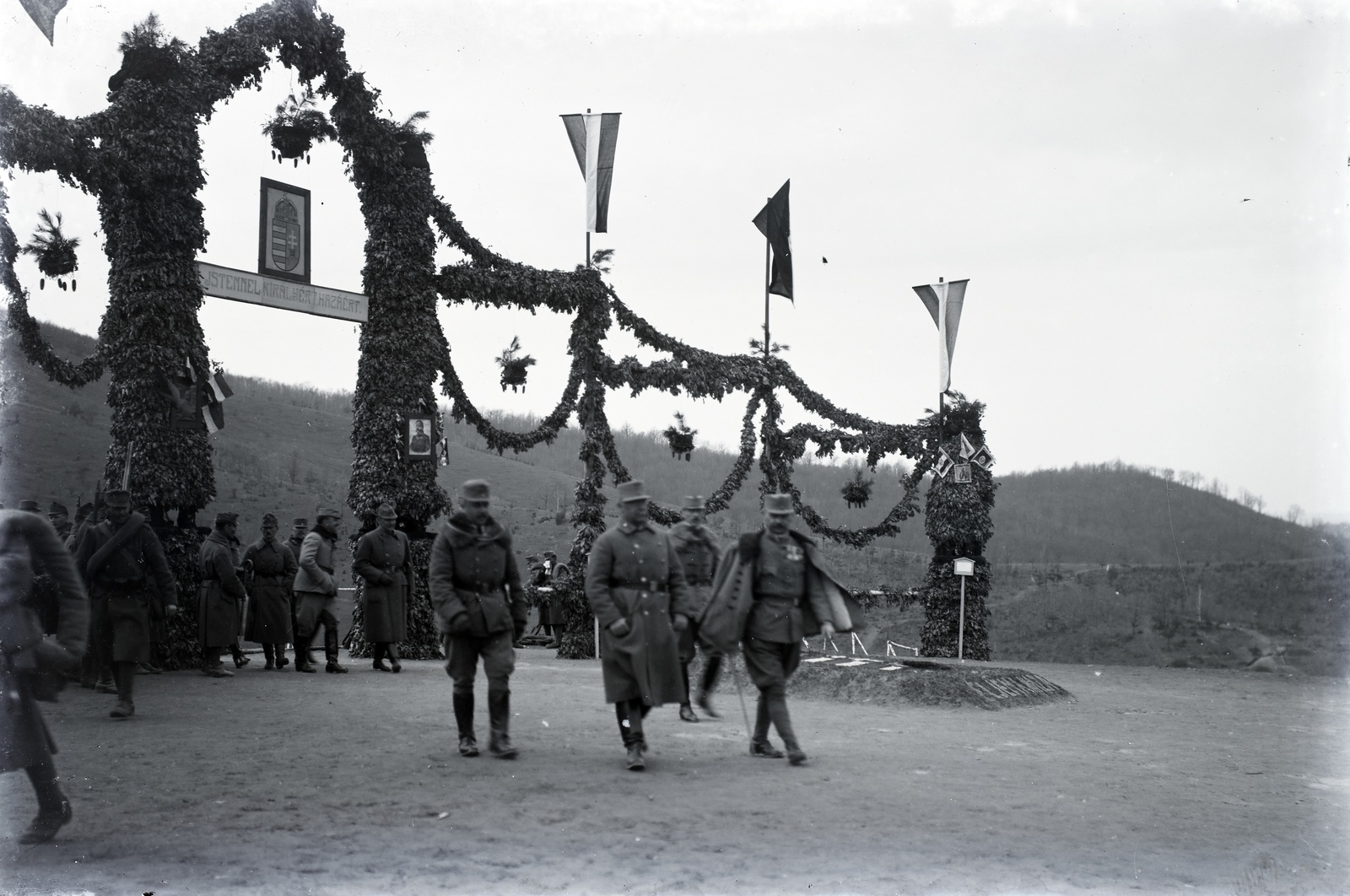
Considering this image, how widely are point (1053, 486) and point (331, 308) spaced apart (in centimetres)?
8865

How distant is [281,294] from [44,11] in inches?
237

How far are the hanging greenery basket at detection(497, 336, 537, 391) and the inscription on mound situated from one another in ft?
26.5

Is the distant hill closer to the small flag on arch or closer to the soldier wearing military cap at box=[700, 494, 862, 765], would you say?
the small flag on arch

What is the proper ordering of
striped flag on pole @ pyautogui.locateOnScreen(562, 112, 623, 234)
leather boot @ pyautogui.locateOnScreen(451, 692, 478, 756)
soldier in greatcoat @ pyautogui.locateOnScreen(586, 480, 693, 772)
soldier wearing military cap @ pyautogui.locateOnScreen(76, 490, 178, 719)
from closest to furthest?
soldier in greatcoat @ pyautogui.locateOnScreen(586, 480, 693, 772) < leather boot @ pyautogui.locateOnScreen(451, 692, 478, 756) < soldier wearing military cap @ pyautogui.locateOnScreen(76, 490, 178, 719) < striped flag on pole @ pyautogui.locateOnScreen(562, 112, 623, 234)

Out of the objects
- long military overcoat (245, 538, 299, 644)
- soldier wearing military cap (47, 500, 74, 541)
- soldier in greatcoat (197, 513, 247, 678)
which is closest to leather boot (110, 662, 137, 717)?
soldier in greatcoat (197, 513, 247, 678)

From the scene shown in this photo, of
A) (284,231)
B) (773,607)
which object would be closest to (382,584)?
(284,231)

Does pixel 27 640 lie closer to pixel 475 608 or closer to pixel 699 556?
pixel 475 608

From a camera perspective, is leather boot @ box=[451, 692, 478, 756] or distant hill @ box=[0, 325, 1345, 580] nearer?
leather boot @ box=[451, 692, 478, 756]

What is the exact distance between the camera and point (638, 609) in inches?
353

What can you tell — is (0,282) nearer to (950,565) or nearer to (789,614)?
(789,614)

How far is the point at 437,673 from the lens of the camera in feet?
53.5

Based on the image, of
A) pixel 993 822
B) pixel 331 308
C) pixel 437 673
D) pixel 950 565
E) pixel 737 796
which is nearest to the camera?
pixel 993 822

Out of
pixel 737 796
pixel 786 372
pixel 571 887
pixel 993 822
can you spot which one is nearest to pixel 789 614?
pixel 737 796

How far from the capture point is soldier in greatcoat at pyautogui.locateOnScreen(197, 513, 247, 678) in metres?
14.7
